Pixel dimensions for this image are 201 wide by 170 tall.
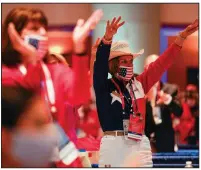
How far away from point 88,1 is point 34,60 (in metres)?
1.87

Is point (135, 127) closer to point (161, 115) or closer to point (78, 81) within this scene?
point (78, 81)

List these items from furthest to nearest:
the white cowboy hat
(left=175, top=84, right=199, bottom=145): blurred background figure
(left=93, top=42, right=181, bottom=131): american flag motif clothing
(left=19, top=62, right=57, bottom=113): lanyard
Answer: (left=175, top=84, right=199, bottom=145): blurred background figure < the white cowboy hat < (left=93, top=42, right=181, bottom=131): american flag motif clothing < (left=19, top=62, right=57, bottom=113): lanyard

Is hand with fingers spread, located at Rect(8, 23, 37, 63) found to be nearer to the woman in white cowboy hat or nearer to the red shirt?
the red shirt

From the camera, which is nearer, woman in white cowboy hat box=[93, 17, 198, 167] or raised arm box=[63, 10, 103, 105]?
raised arm box=[63, 10, 103, 105]

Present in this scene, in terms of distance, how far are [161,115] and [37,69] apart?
269 centimetres

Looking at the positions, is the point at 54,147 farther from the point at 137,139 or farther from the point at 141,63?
the point at 141,63

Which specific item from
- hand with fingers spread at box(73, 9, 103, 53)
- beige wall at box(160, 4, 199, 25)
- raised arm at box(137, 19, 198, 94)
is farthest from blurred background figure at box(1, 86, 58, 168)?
beige wall at box(160, 4, 199, 25)

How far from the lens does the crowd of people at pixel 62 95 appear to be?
2.95 metres

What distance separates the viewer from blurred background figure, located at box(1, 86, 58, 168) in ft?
9.56

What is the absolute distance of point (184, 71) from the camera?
26.3 ft

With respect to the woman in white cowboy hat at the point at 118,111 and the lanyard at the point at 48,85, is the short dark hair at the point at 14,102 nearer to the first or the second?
the lanyard at the point at 48,85

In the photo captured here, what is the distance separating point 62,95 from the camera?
303 cm

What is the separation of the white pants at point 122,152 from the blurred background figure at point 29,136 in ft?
1.69

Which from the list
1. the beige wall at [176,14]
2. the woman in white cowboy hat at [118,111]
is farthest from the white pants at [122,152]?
the beige wall at [176,14]
